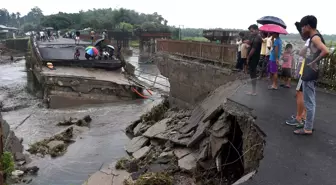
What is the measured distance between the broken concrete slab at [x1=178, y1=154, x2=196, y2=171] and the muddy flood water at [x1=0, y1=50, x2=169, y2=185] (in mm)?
3343

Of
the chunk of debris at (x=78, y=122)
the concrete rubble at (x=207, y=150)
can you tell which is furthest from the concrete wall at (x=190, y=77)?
the chunk of debris at (x=78, y=122)

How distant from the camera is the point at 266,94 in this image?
8562mm

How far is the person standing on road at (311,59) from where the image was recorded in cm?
518

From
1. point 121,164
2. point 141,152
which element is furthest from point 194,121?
point 121,164

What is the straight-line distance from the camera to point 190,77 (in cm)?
1341

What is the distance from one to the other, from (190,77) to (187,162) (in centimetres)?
594

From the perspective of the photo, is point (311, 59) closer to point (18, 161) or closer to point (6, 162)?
point (6, 162)

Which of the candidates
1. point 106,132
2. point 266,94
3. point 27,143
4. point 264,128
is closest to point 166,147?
Answer: point 266,94

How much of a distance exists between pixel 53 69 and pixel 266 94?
708 inches

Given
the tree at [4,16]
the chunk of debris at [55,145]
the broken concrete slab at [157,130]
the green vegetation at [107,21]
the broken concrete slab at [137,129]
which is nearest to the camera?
the broken concrete slab at [157,130]

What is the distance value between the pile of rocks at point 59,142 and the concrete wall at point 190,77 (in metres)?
4.66

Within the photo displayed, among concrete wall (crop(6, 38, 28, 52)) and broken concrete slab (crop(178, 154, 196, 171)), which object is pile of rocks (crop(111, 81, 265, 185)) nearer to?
broken concrete slab (crop(178, 154, 196, 171))

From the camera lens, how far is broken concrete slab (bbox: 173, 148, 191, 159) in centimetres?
847

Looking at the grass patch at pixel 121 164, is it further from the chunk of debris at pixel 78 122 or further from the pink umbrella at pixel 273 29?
the chunk of debris at pixel 78 122
